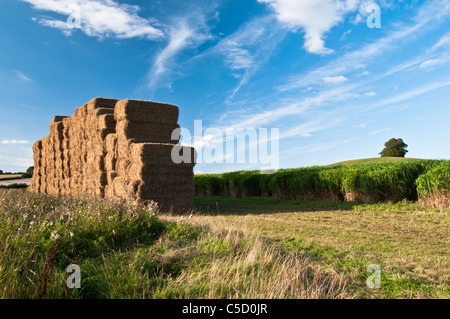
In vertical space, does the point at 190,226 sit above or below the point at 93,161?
below

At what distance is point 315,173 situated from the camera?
44.3 ft

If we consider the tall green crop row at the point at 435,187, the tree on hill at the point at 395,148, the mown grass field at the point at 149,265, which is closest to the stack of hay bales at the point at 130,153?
the mown grass field at the point at 149,265

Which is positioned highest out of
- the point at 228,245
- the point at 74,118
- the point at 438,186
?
the point at 74,118

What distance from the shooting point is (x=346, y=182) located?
12.1 metres

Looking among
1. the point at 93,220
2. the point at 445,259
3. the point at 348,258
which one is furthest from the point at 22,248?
the point at 445,259

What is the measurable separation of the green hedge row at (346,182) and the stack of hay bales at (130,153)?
5.37 metres

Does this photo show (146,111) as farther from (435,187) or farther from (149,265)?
(435,187)

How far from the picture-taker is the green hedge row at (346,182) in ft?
36.7

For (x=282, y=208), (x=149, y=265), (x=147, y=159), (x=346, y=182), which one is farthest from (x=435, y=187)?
(x=149, y=265)

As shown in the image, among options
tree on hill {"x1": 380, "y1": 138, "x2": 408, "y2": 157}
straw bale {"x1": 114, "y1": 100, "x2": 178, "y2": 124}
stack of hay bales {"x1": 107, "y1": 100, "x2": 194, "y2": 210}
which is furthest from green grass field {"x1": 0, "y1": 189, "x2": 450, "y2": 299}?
tree on hill {"x1": 380, "y1": 138, "x2": 408, "y2": 157}

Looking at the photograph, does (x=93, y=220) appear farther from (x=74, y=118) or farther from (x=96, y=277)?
(x=74, y=118)

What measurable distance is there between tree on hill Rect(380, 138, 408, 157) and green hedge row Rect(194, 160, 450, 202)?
38.1m
